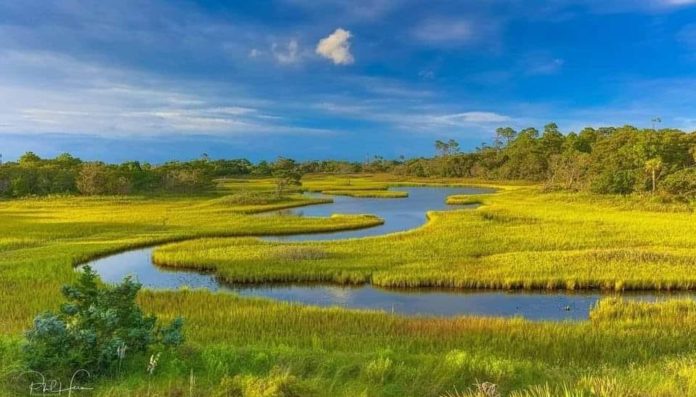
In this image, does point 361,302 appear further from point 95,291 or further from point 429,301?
point 95,291

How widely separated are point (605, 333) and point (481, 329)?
2824 millimetres

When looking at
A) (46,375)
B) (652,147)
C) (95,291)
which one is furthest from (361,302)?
(652,147)

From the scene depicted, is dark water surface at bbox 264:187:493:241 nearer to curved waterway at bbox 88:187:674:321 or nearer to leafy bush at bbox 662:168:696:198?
curved waterway at bbox 88:187:674:321

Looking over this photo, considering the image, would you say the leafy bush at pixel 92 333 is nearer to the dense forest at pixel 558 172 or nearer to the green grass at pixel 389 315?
the green grass at pixel 389 315

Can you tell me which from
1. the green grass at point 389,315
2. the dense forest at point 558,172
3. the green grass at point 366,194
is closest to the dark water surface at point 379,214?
the green grass at point 389,315

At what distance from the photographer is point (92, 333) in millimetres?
6449

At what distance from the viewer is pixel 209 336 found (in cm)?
1112
